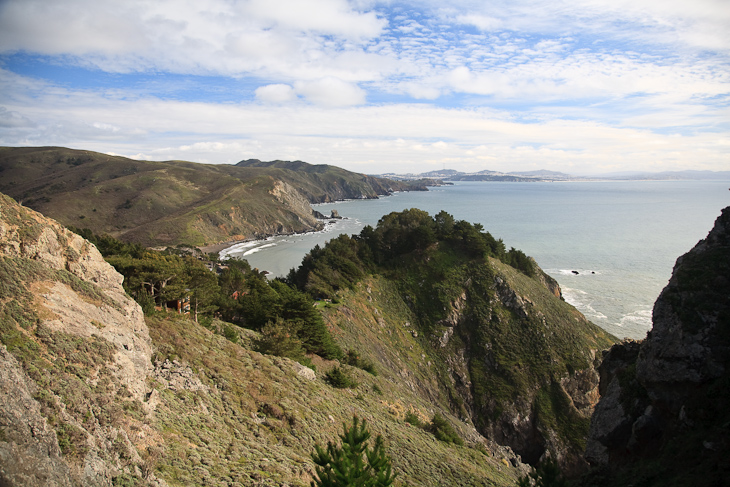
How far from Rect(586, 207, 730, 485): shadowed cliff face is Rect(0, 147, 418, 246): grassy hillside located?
371ft

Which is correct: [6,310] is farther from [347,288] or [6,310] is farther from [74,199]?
[74,199]

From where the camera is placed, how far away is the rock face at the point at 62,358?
27.4 ft

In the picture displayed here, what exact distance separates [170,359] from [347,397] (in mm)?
11197

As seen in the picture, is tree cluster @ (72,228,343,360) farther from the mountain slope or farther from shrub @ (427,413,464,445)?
shrub @ (427,413,464,445)

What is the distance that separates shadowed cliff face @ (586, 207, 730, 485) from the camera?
14.7 meters

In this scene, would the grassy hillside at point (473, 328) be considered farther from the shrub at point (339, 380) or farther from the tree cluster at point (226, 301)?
the shrub at point (339, 380)

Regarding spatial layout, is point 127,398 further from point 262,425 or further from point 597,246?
point 597,246

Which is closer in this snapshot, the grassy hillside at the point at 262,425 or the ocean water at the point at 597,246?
the grassy hillside at the point at 262,425

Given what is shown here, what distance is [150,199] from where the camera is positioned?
142 m

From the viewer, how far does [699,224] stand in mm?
129750

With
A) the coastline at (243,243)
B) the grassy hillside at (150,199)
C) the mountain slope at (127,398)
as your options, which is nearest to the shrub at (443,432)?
the mountain slope at (127,398)

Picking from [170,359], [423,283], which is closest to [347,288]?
[423,283]

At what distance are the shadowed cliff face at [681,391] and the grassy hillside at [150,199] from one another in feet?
371

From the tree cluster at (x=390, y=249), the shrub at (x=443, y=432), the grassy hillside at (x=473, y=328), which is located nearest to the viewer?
the shrub at (x=443, y=432)
